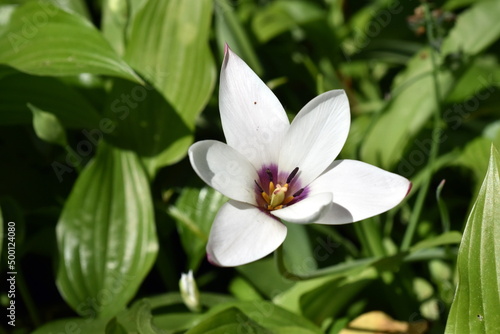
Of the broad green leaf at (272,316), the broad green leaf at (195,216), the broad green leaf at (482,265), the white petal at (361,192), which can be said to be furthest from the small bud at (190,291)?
the broad green leaf at (482,265)

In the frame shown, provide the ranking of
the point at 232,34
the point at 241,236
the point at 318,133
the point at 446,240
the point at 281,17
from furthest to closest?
the point at 281,17 → the point at 232,34 → the point at 446,240 → the point at 318,133 → the point at 241,236

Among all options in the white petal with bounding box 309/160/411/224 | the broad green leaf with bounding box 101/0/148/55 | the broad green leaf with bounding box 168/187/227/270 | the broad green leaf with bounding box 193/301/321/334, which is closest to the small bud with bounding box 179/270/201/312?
the broad green leaf with bounding box 193/301/321/334

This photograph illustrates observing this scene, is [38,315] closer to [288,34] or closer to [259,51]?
[259,51]

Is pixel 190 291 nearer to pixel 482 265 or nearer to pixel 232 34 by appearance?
pixel 482 265

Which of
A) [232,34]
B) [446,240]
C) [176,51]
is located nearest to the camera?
[446,240]

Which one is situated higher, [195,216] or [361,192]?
[361,192]

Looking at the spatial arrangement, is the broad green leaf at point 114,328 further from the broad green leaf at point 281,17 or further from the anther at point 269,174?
the broad green leaf at point 281,17

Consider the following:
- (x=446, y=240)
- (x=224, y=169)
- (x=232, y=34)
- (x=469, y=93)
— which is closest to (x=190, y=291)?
(x=224, y=169)
